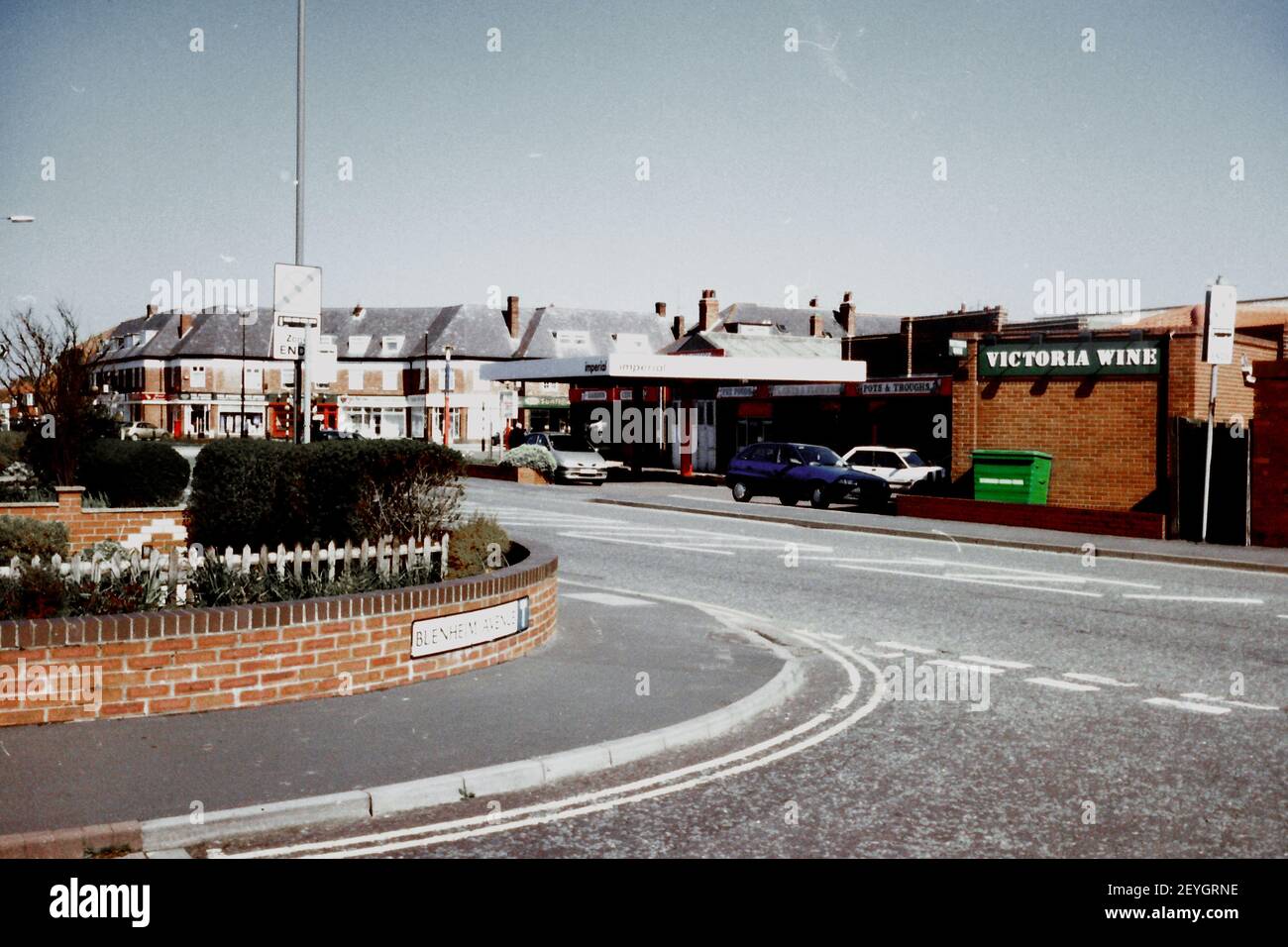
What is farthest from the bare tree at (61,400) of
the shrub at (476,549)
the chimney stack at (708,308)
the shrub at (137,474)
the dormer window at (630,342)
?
the dormer window at (630,342)

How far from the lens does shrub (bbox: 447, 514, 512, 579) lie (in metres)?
10.7

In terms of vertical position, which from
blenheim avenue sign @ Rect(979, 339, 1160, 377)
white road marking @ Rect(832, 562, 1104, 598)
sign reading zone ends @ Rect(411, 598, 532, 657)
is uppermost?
blenheim avenue sign @ Rect(979, 339, 1160, 377)

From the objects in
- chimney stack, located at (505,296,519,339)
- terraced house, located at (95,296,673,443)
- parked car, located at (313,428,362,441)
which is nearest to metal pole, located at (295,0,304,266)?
parked car, located at (313,428,362,441)

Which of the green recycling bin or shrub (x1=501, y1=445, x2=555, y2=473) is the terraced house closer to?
shrub (x1=501, y1=445, x2=555, y2=473)

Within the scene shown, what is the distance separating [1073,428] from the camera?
25578mm

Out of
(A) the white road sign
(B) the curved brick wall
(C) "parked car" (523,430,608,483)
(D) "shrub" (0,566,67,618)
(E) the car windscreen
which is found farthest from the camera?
(C) "parked car" (523,430,608,483)

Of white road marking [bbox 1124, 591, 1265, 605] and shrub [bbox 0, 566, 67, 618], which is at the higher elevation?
shrub [bbox 0, 566, 67, 618]

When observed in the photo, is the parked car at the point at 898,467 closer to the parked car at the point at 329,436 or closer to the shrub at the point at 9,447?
the parked car at the point at 329,436

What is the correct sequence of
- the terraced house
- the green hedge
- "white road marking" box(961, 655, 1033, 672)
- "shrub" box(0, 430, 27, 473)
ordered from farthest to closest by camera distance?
the terraced house → "shrub" box(0, 430, 27, 473) → the green hedge → "white road marking" box(961, 655, 1033, 672)

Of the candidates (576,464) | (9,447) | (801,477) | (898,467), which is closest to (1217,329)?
(801,477)

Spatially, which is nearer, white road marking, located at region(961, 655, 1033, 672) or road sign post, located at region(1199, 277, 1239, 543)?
white road marking, located at region(961, 655, 1033, 672)

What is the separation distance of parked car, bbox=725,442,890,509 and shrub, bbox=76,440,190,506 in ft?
52.0
